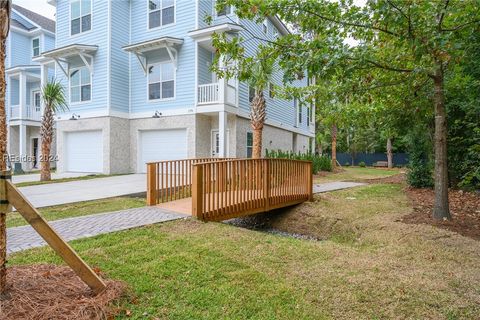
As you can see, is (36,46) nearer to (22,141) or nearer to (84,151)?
(22,141)


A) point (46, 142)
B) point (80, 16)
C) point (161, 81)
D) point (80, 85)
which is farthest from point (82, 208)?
point (80, 16)

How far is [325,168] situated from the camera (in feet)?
63.0

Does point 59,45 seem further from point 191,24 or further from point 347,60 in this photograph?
point 347,60

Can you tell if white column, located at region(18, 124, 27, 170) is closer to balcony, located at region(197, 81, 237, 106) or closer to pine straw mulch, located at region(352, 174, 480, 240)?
balcony, located at region(197, 81, 237, 106)

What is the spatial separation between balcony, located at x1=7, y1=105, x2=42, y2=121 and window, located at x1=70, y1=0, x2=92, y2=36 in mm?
6823

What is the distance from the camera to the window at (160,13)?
14.1 m

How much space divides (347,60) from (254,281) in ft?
11.9

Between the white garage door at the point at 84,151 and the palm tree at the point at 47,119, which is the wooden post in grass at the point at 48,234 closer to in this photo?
the palm tree at the point at 47,119

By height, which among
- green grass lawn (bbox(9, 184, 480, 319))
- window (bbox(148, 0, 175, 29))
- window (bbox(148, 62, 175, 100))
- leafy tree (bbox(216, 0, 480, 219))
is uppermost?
window (bbox(148, 0, 175, 29))

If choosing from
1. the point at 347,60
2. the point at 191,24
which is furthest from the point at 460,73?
the point at 191,24

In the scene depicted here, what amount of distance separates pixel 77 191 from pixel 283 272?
8.41m

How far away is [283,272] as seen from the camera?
3607mm

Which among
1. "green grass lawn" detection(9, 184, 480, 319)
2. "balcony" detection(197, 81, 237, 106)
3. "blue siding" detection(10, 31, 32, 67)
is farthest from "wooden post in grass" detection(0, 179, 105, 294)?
"blue siding" detection(10, 31, 32, 67)

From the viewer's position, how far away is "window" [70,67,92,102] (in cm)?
1534
